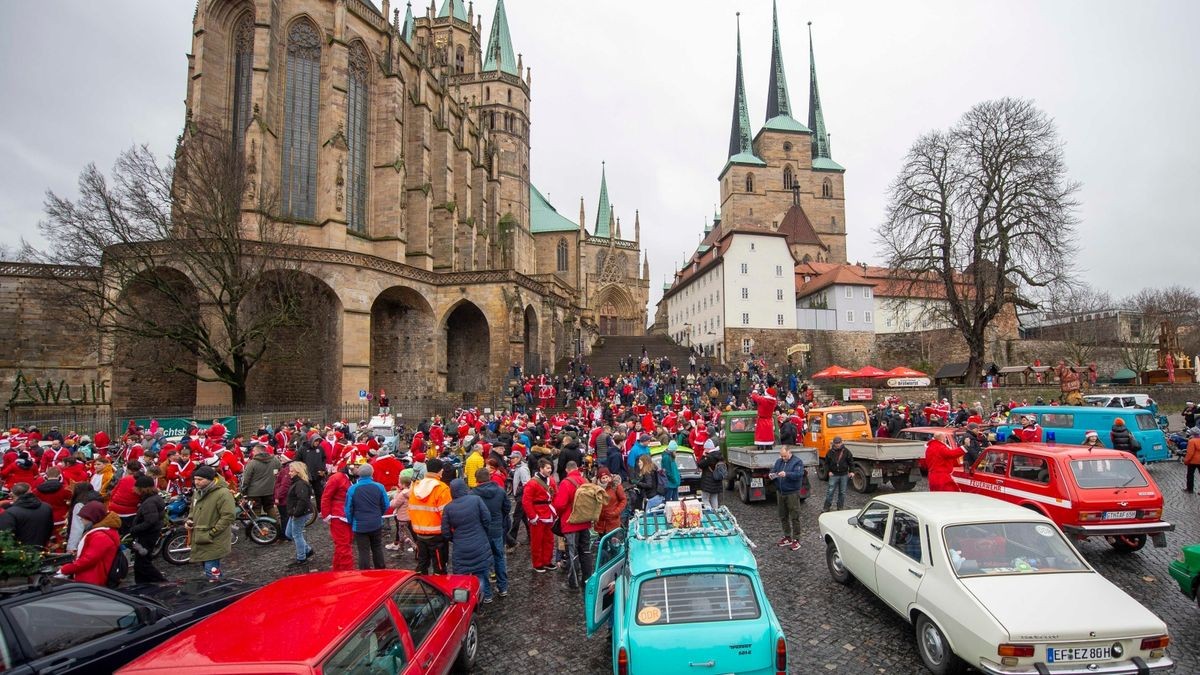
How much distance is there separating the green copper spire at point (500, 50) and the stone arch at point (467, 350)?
32107 millimetres

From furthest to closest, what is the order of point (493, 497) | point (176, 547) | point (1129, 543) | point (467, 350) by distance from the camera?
1. point (467, 350)
2. point (176, 547)
3. point (1129, 543)
4. point (493, 497)

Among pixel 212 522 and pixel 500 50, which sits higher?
pixel 500 50

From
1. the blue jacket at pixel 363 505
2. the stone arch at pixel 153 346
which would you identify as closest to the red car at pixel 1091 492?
the blue jacket at pixel 363 505

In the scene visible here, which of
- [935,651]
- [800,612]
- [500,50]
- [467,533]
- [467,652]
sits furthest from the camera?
[500,50]

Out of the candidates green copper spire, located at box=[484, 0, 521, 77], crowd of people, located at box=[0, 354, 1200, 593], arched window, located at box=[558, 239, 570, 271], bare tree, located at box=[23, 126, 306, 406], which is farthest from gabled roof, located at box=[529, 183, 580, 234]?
crowd of people, located at box=[0, 354, 1200, 593]

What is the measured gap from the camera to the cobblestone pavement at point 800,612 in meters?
5.32

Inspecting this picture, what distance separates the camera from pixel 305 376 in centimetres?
2778

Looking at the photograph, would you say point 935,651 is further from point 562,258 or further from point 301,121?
point 562,258

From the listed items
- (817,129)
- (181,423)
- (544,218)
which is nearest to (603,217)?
(544,218)

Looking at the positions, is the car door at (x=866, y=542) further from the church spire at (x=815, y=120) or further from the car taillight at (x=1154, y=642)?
the church spire at (x=815, y=120)

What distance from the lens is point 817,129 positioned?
74062 mm

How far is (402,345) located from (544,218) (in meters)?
34.6

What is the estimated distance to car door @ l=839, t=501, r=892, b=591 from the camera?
6156 millimetres

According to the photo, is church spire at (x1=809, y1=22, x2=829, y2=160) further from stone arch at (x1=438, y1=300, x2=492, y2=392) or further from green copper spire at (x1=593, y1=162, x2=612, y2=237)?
stone arch at (x1=438, y1=300, x2=492, y2=392)
